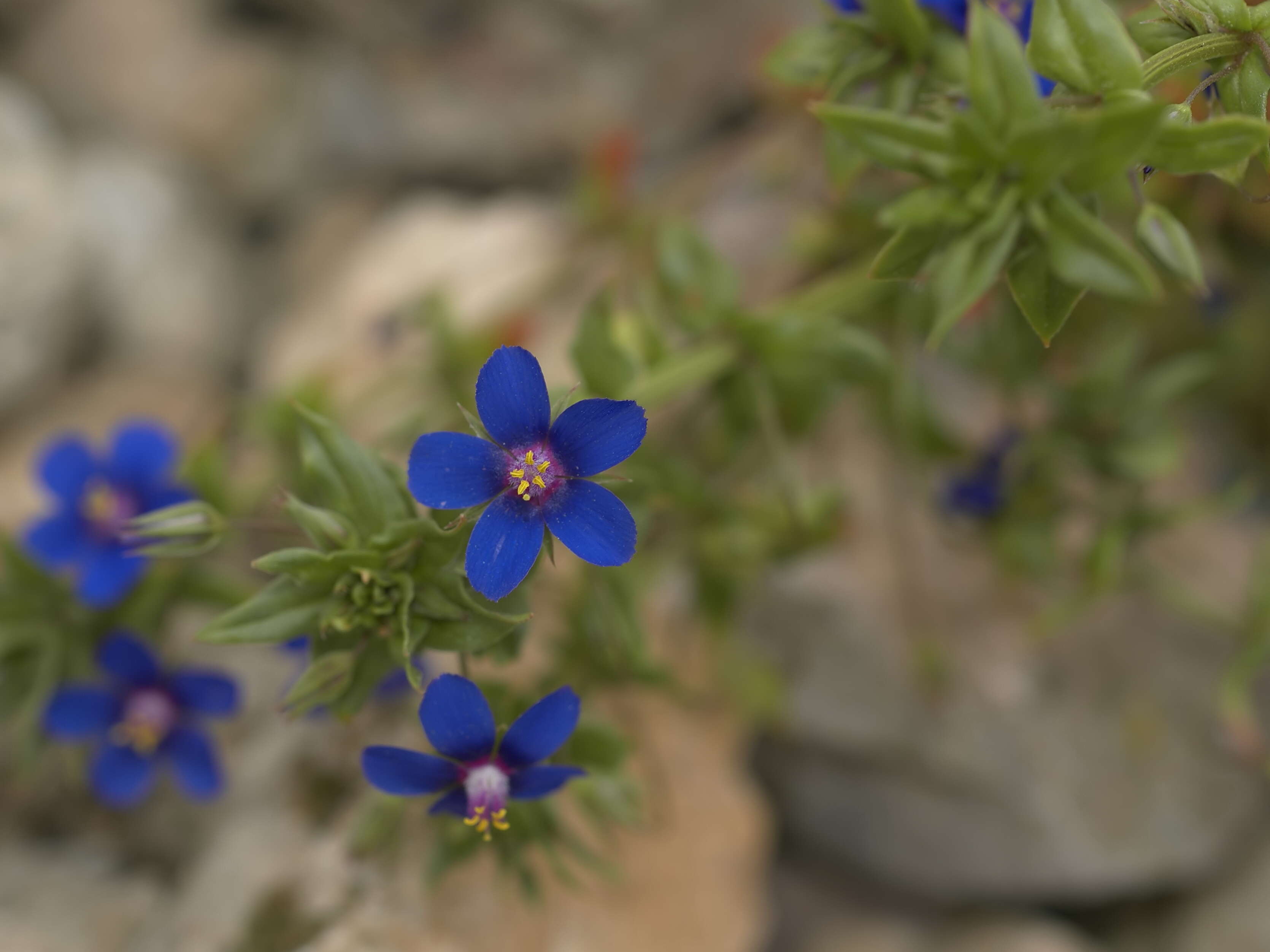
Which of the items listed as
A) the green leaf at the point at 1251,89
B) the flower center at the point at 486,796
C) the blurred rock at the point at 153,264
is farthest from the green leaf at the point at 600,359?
the blurred rock at the point at 153,264

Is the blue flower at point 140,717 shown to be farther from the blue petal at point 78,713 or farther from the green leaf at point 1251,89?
the green leaf at point 1251,89

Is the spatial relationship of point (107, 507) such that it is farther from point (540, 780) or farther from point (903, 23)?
point (903, 23)

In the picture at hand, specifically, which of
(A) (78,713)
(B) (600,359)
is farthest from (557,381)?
(A) (78,713)

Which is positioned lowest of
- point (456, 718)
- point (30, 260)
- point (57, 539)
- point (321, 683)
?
point (456, 718)

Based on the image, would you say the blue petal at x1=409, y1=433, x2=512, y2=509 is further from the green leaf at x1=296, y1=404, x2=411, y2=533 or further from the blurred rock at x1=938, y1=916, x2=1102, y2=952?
the blurred rock at x1=938, y1=916, x2=1102, y2=952

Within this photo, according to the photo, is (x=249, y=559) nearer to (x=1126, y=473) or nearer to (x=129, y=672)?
(x=129, y=672)

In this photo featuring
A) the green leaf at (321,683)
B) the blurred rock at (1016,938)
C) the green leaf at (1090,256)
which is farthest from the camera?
the blurred rock at (1016,938)
